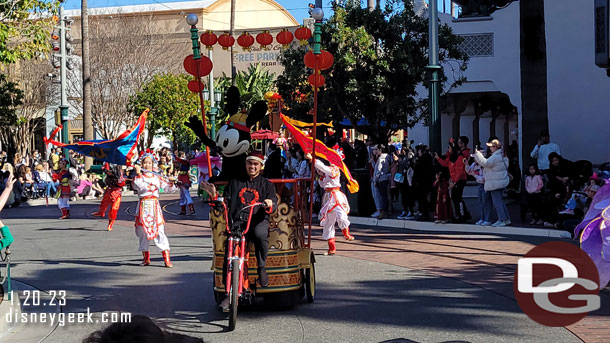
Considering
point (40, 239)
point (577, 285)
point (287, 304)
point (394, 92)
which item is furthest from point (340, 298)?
point (394, 92)

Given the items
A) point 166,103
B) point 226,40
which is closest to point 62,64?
point 166,103

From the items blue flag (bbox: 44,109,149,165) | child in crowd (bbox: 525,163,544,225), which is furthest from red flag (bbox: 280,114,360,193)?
child in crowd (bbox: 525,163,544,225)

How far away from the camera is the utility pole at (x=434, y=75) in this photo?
1853 centimetres

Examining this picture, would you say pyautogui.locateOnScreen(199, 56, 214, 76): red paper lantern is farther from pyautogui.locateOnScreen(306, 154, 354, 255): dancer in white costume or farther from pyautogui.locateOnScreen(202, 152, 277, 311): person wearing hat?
pyautogui.locateOnScreen(306, 154, 354, 255): dancer in white costume

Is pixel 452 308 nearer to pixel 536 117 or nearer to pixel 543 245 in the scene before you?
pixel 543 245

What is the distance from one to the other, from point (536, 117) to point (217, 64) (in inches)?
1640

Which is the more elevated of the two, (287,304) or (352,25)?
(352,25)

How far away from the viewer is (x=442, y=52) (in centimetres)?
2353

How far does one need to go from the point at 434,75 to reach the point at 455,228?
12.4 ft

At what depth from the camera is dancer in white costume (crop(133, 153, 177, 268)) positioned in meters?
11.5

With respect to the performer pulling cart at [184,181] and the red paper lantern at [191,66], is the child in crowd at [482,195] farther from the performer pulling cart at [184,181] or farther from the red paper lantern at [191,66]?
the red paper lantern at [191,66]

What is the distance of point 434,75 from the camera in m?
18.6

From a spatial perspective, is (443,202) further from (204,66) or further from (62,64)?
(62,64)

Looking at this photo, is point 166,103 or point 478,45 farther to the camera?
point 166,103
